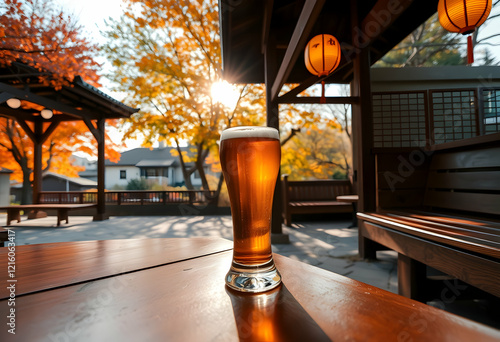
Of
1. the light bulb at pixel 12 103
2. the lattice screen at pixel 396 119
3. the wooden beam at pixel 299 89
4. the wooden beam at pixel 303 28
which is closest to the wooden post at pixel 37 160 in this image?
the light bulb at pixel 12 103

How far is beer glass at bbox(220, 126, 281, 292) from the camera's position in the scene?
0.51m

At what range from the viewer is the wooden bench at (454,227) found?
1.09 metres

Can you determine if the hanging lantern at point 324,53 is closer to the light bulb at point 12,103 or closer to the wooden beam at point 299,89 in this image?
the wooden beam at point 299,89

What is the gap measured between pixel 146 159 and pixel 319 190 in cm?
2068

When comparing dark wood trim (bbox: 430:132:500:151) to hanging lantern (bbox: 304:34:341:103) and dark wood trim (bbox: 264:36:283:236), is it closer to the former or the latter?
hanging lantern (bbox: 304:34:341:103)

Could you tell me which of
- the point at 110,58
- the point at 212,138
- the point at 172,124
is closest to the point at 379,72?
the point at 212,138

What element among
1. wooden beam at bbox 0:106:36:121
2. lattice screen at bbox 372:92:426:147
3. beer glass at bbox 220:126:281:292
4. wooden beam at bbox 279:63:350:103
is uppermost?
wooden beam at bbox 0:106:36:121

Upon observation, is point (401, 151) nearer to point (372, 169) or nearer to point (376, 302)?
point (372, 169)

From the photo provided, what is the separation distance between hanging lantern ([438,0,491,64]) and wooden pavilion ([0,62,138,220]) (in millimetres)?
6511

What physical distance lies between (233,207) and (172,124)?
8.51 meters

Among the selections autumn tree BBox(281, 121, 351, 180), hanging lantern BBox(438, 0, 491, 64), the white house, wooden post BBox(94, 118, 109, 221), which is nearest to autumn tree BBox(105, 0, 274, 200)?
wooden post BBox(94, 118, 109, 221)

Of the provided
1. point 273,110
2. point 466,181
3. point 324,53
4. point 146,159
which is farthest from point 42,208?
point 146,159

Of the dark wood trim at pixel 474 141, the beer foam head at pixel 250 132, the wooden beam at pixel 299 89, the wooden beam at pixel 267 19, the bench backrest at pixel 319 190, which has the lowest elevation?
the bench backrest at pixel 319 190

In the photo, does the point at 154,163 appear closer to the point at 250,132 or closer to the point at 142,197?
the point at 142,197
